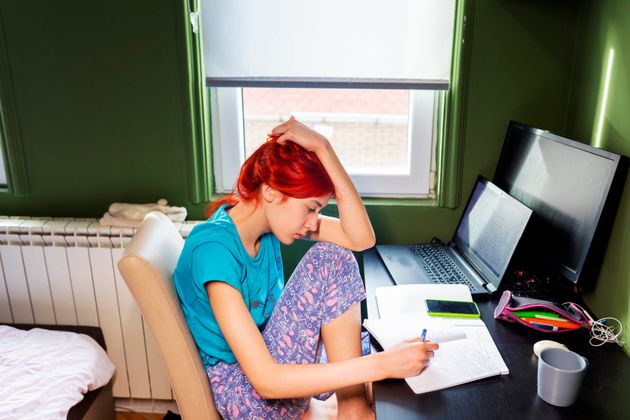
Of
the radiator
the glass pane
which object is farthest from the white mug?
the radiator

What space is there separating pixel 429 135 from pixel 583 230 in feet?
2.46

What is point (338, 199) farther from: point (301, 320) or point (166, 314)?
point (166, 314)

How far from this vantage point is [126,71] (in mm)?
1928

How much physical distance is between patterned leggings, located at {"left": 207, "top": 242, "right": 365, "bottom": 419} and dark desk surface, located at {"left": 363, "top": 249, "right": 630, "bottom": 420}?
27cm

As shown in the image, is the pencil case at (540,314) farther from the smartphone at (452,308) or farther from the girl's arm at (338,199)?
the girl's arm at (338,199)

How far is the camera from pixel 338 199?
1486mm

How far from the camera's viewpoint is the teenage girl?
4.06ft

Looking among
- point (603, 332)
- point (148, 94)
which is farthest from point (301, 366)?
point (148, 94)

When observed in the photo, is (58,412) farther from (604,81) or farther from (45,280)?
(604,81)

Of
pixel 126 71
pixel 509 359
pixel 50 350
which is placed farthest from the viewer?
pixel 126 71

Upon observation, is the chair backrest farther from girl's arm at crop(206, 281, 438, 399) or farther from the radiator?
the radiator

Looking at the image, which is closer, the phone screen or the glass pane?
the phone screen

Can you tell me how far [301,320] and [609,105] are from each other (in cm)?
98

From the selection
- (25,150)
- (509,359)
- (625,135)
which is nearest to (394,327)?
(509,359)
